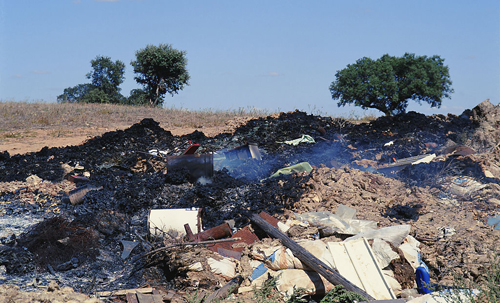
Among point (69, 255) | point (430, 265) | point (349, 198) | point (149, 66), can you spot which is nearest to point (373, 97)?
point (149, 66)

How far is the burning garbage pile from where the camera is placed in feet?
16.5

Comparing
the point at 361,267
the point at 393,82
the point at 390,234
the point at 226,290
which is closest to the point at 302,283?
the point at 361,267

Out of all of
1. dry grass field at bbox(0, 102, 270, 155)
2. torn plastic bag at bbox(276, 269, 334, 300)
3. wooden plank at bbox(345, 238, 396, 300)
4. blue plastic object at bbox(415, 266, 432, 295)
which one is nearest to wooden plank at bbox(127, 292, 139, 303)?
torn plastic bag at bbox(276, 269, 334, 300)

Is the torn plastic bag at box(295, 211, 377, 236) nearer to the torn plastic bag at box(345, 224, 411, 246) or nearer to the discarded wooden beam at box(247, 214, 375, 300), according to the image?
the torn plastic bag at box(345, 224, 411, 246)

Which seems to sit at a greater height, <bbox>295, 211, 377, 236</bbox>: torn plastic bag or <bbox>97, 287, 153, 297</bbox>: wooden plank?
<bbox>295, 211, 377, 236</bbox>: torn plastic bag

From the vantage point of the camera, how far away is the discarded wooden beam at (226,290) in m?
4.53

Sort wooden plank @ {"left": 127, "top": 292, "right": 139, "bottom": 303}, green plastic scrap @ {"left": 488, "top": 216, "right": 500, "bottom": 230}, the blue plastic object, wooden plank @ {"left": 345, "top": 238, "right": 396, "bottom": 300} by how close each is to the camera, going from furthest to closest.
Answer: green plastic scrap @ {"left": 488, "top": 216, "right": 500, "bottom": 230}
the blue plastic object
wooden plank @ {"left": 345, "top": 238, "right": 396, "bottom": 300}
wooden plank @ {"left": 127, "top": 292, "right": 139, "bottom": 303}

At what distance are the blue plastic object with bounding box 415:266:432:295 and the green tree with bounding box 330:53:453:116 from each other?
2125cm

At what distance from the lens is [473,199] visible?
24.8ft

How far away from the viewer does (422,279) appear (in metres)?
4.97

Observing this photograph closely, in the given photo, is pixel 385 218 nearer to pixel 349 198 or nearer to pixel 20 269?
pixel 349 198

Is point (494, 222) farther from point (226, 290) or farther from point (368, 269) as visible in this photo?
point (226, 290)

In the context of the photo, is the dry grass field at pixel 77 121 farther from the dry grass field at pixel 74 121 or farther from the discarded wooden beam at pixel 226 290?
the discarded wooden beam at pixel 226 290

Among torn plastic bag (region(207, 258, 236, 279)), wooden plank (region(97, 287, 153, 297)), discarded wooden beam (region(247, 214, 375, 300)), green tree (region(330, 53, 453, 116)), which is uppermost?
green tree (region(330, 53, 453, 116))
